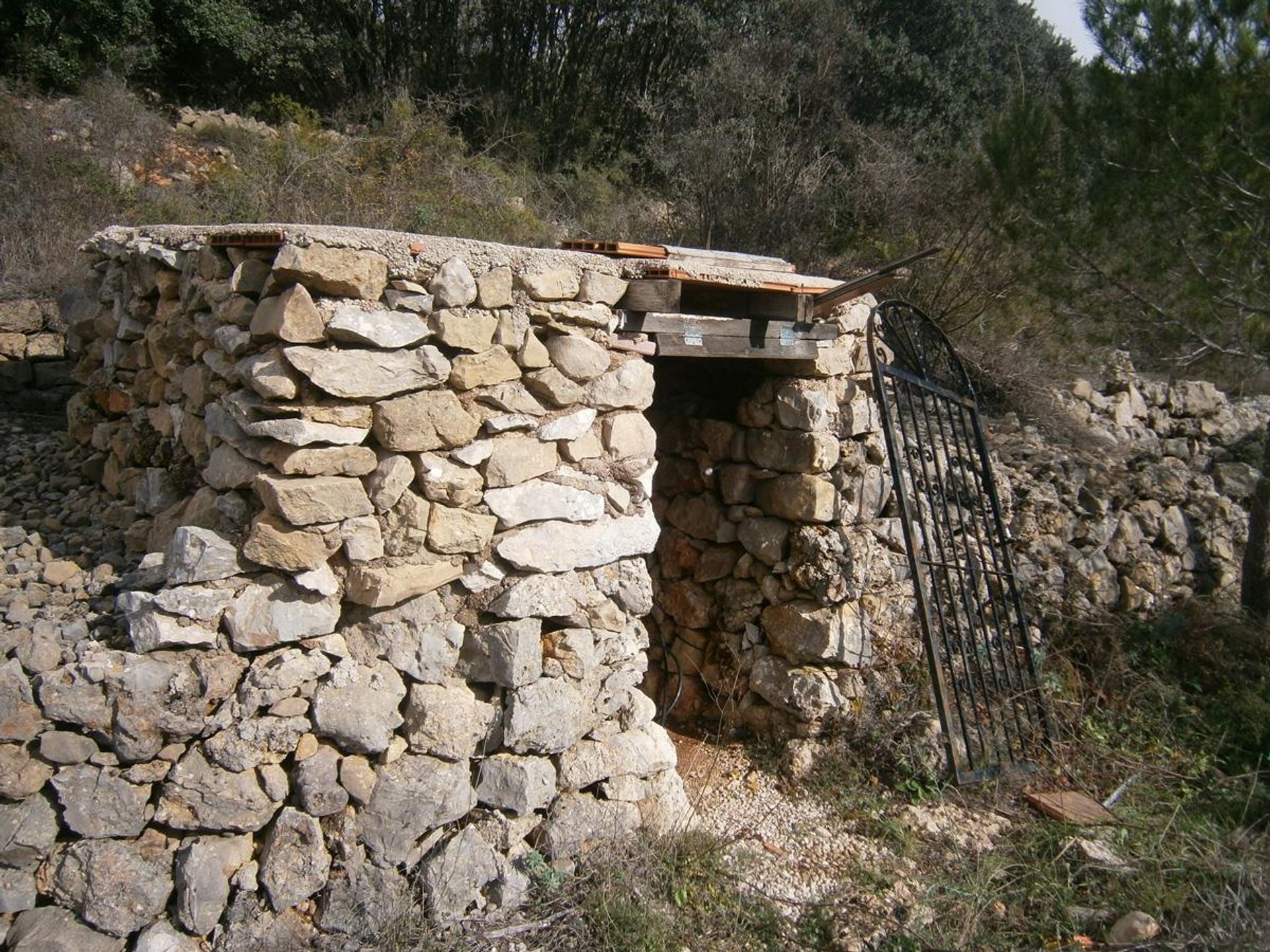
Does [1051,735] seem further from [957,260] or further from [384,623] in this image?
[957,260]

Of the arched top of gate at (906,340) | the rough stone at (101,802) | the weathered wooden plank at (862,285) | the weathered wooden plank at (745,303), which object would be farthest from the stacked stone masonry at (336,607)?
the arched top of gate at (906,340)

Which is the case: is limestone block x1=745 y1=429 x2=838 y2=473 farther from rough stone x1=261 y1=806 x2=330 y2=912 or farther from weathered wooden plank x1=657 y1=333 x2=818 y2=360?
rough stone x1=261 y1=806 x2=330 y2=912

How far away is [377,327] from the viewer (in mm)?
3217

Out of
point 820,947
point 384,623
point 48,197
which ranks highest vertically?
point 48,197

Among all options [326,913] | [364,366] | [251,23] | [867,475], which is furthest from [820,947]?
[251,23]

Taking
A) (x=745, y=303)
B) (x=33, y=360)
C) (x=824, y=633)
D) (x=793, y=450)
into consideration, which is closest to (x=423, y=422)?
(x=745, y=303)

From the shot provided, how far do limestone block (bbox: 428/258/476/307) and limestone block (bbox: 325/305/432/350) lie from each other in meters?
0.11

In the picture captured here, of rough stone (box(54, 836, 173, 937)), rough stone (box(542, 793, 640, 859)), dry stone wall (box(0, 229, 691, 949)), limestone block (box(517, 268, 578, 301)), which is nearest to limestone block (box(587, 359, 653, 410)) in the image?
dry stone wall (box(0, 229, 691, 949))

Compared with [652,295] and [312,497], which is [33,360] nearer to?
[312,497]

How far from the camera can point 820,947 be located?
11.7 feet

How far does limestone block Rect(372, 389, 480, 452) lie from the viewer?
128 inches

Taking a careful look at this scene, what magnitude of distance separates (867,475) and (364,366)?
2716mm

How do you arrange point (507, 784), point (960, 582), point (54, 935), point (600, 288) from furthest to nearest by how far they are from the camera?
1. point (960, 582)
2. point (600, 288)
3. point (507, 784)
4. point (54, 935)

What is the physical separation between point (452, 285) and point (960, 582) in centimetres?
278
